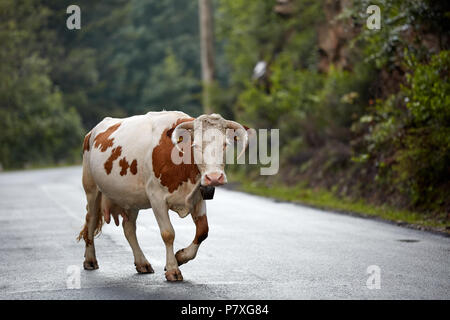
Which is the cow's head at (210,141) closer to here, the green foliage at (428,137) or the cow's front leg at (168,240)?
the cow's front leg at (168,240)

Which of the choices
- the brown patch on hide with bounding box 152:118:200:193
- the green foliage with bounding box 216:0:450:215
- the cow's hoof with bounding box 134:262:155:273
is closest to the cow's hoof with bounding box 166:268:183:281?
the cow's hoof with bounding box 134:262:155:273

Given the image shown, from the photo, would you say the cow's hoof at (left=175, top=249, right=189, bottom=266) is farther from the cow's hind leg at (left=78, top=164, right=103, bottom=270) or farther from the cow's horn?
the cow's hind leg at (left=78, top=164, right=103, bottom=270)

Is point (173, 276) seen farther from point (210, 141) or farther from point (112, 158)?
point (112, 158)

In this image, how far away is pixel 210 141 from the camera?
8750 mm

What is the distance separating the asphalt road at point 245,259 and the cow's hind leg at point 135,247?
146 mm

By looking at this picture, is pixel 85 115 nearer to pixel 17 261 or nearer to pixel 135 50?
pixel 135 50

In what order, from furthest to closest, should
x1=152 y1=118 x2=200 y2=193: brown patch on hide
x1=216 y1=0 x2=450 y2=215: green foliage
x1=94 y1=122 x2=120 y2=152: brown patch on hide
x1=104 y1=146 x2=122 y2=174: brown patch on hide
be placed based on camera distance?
x1=216 y1=0 x2=450 y2=215: green foliage < x1=94 y1=122 x2=120 y2=152: brown patch on hide < x1=104 y1=146 x2=122 y2=174: brown patch on hide < x1=152 y1=118 x2=200 y2=193: brown patch on hide

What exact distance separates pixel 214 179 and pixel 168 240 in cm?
101

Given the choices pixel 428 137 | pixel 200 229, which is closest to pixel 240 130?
pixel 200 229

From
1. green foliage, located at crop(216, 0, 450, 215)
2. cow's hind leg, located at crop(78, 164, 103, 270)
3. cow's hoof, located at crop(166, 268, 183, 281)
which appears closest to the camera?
cow's hoof, located at crop(166, 268, 183, 281)

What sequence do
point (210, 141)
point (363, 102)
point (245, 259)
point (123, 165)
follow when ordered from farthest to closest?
point (363, 102) < point (245, 259) < point (123, 165) < point (210, 141)

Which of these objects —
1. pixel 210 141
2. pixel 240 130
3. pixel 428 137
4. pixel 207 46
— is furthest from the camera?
pixel 207 46

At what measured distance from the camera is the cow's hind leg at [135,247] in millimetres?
9727

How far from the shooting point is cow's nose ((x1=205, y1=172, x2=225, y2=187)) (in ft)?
27.9
